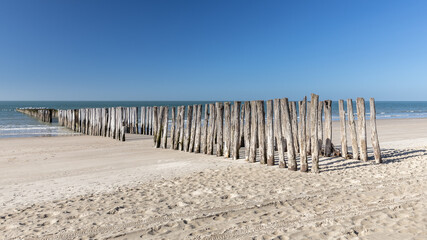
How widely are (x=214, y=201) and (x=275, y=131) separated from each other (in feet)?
12.6

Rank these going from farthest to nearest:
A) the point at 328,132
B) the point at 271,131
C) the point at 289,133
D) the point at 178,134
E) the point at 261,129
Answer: the point at 178,134 < the point at 328,132 < the point at 261,129 < the point at 271,131 < the point at 289,133

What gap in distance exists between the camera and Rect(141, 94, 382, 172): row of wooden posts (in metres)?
6.19

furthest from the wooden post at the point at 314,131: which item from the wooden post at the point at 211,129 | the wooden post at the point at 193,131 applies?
the wooden post at the point at 193,131

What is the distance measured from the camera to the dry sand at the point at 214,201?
3320mm

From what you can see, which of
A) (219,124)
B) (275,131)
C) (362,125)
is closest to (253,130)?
(275,131)

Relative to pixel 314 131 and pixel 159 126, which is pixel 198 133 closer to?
pixel 159 126

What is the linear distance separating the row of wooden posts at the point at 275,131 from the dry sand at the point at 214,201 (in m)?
0.40

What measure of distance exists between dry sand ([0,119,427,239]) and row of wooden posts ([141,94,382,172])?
40cm

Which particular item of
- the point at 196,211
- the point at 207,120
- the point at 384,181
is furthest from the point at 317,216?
the point at 207,120

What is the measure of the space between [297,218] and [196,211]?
1.28m

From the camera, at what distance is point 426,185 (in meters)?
4.91

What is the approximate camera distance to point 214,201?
14.1 ft

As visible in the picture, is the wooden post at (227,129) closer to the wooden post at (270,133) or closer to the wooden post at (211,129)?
the wooden post at (211,129)

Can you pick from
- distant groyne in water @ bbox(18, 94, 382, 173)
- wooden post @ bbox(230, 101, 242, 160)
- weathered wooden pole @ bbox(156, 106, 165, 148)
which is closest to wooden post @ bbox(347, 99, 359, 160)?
distant groyne in water @ bbox(18, 94, 382, 173)
